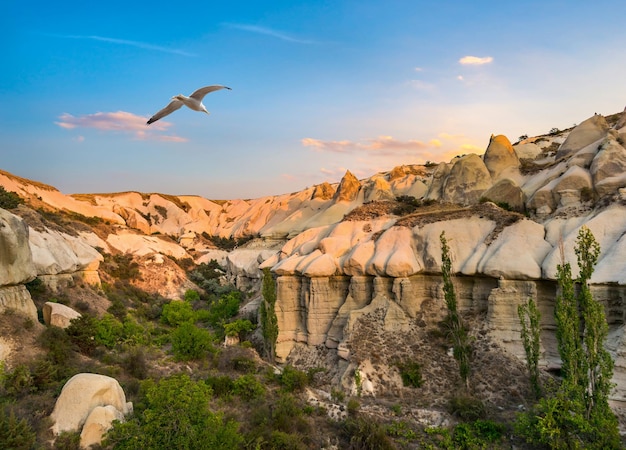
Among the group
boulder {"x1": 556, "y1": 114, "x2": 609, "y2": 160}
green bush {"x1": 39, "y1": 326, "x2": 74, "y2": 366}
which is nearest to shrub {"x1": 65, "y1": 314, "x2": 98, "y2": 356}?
green bush {"x1": 39, "y1": 326, "x2": 74, "y2": 366}

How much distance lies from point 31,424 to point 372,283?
56.4ft

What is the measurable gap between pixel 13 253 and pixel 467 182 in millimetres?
30273

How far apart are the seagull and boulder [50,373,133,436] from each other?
8.69 m

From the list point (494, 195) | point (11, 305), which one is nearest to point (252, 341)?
point (11, 305)

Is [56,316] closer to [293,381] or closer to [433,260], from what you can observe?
[293,381]

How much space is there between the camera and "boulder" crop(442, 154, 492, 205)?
1321 inches

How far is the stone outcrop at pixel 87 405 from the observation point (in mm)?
12789

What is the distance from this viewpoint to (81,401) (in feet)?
43.8

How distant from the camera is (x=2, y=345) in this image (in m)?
16.9

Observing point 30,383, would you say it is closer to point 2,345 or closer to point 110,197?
point 2,345

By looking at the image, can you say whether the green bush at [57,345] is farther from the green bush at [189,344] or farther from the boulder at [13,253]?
the green bush at [189,344]

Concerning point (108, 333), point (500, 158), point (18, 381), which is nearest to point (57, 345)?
point (18, 381)

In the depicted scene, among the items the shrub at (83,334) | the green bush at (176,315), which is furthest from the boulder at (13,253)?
the green bush at (176,315)

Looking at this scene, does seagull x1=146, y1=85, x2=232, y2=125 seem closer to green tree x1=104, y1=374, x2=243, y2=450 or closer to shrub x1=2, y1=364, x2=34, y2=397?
green tree x1=104, y1=374, x2=243, y2=450
